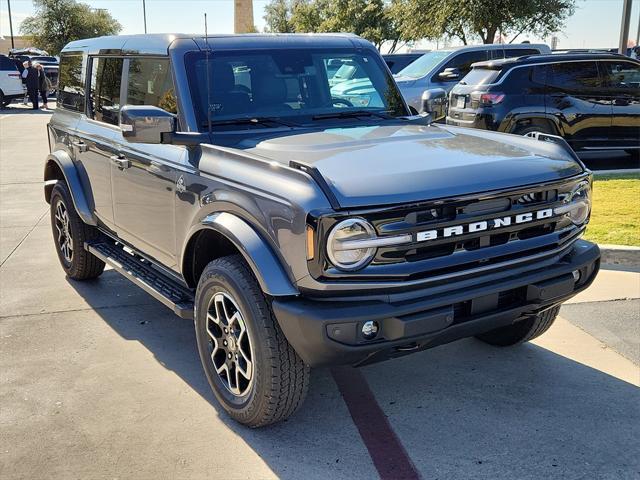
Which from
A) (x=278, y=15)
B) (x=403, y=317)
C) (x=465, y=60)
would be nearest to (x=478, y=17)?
(x=465, y=60)

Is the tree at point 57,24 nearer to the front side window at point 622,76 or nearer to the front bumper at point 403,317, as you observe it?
the front side window at point 622,76

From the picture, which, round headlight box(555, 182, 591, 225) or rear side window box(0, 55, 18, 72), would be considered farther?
rear side window box(0, 55, 18, 72)

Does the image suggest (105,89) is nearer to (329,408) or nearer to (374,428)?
(329,408)

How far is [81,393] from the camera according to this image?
12.7ft

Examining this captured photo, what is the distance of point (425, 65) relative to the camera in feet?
44.1

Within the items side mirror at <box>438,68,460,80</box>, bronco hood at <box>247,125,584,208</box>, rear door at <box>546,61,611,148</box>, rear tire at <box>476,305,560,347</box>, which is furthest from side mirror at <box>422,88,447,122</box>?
side mirror at <box>438,68,460,80</box>

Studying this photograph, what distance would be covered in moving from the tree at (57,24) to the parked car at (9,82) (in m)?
40.7

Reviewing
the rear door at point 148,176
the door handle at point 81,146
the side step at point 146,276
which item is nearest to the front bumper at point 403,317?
the side step at point 146,276

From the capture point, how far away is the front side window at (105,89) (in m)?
4.82

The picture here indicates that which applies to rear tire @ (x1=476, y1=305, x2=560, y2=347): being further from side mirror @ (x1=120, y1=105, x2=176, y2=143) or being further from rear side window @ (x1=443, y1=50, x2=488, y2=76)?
rear side window @ (x1=443, y1=50, x2=488, y2=76)

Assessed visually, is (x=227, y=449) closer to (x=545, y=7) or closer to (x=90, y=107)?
(x=90, y=107)

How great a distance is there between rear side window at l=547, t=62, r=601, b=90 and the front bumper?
25.2ft

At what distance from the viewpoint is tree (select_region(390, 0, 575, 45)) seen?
24219mm

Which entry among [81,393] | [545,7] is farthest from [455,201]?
[545,7]
